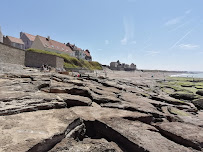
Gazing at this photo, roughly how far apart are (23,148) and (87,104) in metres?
2.86

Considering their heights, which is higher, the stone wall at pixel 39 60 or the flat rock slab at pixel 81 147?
the stone wall at pixel 39 60

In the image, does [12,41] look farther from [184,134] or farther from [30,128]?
[184,134]

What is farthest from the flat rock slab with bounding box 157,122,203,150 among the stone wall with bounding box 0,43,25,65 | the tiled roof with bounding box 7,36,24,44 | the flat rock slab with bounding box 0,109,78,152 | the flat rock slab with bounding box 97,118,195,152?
the tiled roof with bounding box 7,36,24,44

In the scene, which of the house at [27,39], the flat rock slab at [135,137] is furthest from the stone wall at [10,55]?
the house at [27,39]

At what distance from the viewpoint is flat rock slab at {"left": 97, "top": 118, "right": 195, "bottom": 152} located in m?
2.43

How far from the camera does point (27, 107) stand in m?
2.97

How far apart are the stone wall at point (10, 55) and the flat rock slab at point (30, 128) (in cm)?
2192

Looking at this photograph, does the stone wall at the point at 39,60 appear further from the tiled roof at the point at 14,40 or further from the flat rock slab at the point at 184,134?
the tiled roof at the point at 14,40

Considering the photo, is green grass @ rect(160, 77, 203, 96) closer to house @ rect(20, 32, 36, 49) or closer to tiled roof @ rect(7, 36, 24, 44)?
house @ rect(20, 32, 36, 49)

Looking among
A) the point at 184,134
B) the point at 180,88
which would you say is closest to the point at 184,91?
the point at 180,88

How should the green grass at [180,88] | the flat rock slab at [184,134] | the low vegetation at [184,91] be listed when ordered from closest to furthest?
the flat rock slab at [184,134] < the low vegetation at [184,91] < the green grass at [180,88]

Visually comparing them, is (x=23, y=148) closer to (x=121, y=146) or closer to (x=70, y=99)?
(x=121, y=146)

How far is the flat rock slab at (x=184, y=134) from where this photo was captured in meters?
2.81

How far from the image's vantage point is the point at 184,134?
3.09 meters
